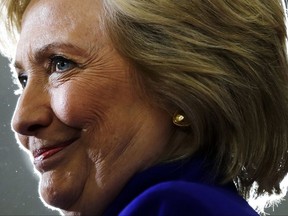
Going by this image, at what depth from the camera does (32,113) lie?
130 cm

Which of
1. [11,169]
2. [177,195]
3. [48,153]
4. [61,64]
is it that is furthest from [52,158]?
[11,169]

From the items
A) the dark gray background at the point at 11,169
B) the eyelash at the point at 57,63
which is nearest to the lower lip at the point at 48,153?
the eyelash at the point at 57,63

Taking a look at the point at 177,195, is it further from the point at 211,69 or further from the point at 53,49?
the point at 53,49

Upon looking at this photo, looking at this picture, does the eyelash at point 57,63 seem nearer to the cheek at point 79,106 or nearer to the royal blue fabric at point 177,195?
the cheek at point 79,106

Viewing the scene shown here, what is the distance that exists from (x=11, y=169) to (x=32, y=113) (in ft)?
2.76

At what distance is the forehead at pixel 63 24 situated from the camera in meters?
1.30

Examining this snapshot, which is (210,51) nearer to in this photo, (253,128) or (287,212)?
(253,128)

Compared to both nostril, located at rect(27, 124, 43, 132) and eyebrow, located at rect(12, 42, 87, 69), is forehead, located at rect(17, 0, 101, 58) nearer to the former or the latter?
eyebrow, located at rect(12, 42, 87, 69)

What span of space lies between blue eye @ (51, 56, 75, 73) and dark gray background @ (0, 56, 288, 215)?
78 centimetres

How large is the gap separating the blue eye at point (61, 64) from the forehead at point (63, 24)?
0.03 metres

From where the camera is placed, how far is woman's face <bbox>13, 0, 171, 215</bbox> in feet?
4.19

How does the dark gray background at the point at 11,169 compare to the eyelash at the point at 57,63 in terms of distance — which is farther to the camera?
the dark gray background at the point at 11,169

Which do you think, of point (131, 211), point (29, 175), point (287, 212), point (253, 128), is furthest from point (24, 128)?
point (287, 212)

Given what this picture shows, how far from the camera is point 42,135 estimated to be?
132cm
